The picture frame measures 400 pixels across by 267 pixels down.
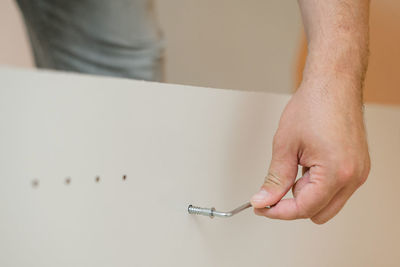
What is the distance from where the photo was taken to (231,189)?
1.33ft

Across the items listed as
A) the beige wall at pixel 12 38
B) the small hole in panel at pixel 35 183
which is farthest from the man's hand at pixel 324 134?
the beige wall at pixel 12 38

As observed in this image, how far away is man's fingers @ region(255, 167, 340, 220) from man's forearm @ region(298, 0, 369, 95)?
8 cm

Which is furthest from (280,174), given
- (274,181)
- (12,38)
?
(12,38)

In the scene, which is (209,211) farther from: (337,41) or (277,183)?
(337,41)

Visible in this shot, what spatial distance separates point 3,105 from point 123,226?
0.12m

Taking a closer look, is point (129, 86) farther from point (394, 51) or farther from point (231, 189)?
point (394, 51)

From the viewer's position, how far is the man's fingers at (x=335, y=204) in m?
0.35

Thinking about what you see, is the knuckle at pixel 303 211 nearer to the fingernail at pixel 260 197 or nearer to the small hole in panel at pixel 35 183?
the fingernail at pixel 260 197

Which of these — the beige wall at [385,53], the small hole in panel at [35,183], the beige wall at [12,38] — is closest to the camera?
the small hole in panel at [35,183]

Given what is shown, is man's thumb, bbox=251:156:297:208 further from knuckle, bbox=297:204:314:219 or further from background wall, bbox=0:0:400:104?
background wall, bbox=0:0:400:104

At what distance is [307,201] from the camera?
1.11 feet

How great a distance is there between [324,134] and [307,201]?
50 millimetres

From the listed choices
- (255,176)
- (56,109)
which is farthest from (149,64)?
(56,109)

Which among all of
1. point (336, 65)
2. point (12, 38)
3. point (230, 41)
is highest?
point (230, 41)
